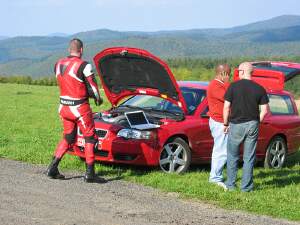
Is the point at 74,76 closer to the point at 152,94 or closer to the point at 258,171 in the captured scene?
the point at 152,94

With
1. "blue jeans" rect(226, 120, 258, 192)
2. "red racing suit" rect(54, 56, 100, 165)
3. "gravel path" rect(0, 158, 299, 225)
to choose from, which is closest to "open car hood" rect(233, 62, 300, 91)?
"blue jeans" rect(226, 120, 258, 192)

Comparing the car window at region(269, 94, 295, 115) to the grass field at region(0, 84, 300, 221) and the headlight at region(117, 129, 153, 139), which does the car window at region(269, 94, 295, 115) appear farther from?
the headlight at region(117, 129, 153, 139)

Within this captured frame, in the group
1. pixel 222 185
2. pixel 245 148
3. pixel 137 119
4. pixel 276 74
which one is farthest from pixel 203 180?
pixel 276 74

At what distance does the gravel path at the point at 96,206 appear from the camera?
6.25 m

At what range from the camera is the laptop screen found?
9.69 m

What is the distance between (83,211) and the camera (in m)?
6.55

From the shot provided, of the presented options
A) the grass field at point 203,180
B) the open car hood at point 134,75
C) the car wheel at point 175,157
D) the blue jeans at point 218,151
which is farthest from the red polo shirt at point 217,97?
the car wheel at point 175,157

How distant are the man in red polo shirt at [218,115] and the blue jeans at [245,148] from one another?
278 mm

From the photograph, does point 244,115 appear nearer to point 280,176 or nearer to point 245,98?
point 245,98

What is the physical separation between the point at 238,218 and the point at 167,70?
3.09 meters

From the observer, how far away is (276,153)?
37.1 ft

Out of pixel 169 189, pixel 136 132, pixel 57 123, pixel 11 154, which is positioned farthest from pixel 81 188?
pixel 57 123

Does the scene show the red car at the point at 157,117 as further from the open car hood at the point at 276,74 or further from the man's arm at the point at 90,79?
the man's arm at the point at 90,79

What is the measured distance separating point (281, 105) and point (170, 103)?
2.56m
